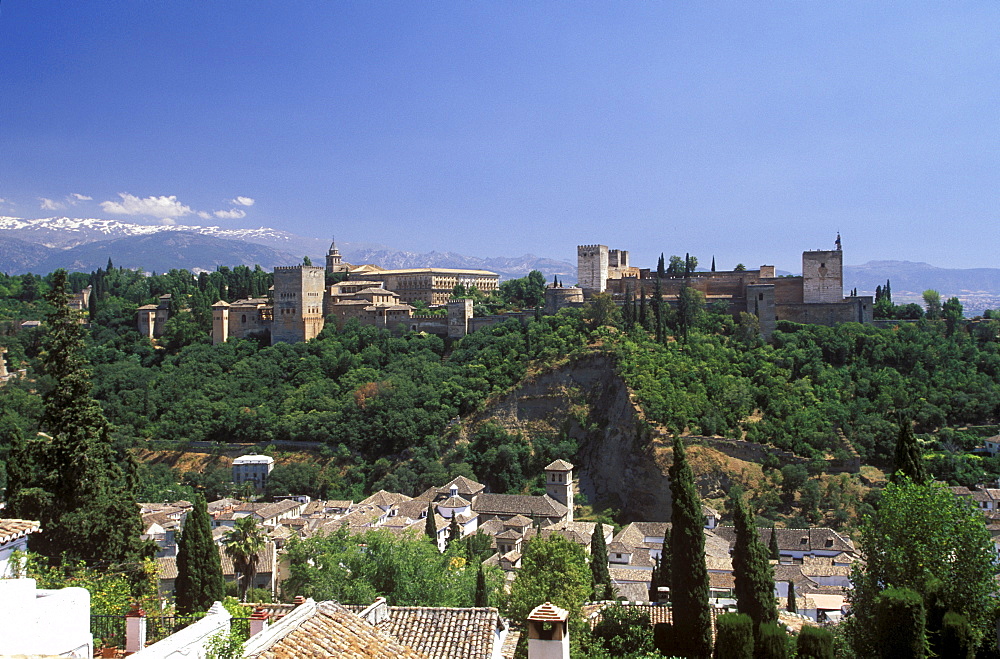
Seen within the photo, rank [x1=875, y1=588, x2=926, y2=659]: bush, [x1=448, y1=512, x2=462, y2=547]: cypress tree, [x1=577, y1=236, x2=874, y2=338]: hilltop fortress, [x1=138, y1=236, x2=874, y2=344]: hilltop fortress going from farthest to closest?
[x1=138, y1=236, x2=874, y2=344]: hilltop fortress → [x1=577, y1=236, x2=874, y2=338]: hilltop fortress → [x1=448, y1=512, x2=462, y2=547]: cypress tree → [x1=875, y1=588, x2=926, y2=659]: bush

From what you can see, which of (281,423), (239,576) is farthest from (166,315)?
(239,576)

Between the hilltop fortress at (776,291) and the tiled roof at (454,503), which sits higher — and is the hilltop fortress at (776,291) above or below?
above

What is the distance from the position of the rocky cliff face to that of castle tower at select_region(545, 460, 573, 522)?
9.59 ft

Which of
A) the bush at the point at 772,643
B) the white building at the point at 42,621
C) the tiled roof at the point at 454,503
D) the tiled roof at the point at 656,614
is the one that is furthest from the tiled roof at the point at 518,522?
the white building at the point at 42,621

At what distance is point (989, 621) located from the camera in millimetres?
14570

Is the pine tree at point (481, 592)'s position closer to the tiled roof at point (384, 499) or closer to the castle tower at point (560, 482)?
the tiled roof at point (384, 499)

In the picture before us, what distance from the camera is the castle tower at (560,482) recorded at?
150 ft

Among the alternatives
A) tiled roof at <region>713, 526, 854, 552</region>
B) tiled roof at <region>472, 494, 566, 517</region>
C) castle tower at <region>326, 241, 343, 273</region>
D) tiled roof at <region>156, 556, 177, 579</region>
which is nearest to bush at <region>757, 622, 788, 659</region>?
tiled roof at <region>156, 556, 177, 579</region>

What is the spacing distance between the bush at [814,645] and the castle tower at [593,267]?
5185cm

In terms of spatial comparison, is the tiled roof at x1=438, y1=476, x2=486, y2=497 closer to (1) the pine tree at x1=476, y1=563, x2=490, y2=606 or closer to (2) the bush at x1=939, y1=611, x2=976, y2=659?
(1) the pine tree at x1=476, y1=563, x2=490, y2=606

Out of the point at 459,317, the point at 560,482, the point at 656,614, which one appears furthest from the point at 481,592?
the point at 459,317

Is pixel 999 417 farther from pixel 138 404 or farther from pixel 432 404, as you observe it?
pixel 138 404

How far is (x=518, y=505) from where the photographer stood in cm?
4372

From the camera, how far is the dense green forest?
48188 millimetres
